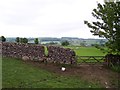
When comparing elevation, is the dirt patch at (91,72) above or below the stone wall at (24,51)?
below

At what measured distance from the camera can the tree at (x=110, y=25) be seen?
3559cm

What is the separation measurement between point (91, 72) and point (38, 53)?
702 cm

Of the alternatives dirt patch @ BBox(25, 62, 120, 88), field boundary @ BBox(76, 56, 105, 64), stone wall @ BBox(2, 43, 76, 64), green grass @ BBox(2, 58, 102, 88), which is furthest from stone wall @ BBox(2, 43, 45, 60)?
field boundary @ BBox(76, 56, 105, 64)

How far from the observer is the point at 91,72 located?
108ft

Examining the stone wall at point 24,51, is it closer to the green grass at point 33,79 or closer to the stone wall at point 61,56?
the stone wall at point 61,56

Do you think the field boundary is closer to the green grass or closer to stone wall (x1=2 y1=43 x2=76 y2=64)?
stone wall (x1=2 y1=43 x2=76 y2=64)

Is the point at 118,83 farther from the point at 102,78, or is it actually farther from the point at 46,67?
the point at 46,67

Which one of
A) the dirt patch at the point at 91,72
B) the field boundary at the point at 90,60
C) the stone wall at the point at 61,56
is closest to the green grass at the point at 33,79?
the dirt patch at the point at 91,72

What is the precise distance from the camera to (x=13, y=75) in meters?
28.7

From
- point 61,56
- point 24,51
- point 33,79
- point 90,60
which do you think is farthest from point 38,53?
point 33,79

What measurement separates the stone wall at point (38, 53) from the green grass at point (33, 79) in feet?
8.98

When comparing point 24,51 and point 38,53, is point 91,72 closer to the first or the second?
point 38,53

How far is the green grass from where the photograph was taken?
87.5 feet

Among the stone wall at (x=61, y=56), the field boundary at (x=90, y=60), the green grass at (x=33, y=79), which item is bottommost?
the green grass at (x=33, y=79)
